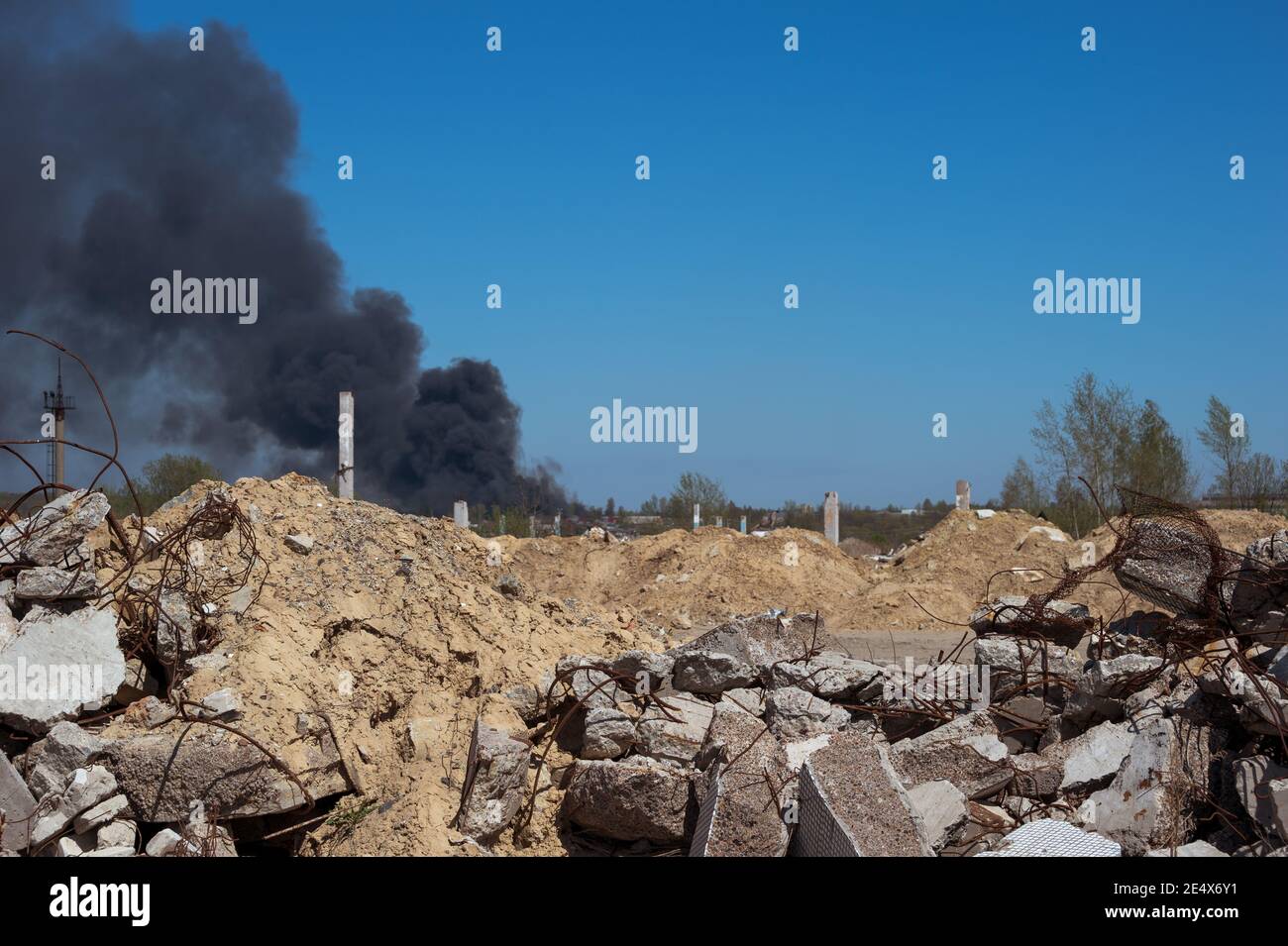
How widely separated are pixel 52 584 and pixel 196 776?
5.83ft

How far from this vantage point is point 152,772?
604cm

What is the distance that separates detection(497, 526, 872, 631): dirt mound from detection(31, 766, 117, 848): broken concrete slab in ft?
38.7

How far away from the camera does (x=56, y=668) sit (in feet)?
21.1

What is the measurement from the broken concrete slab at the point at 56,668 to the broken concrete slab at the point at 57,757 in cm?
26

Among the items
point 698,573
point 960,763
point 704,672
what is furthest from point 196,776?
point 698,573

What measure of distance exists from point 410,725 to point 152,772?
5.00 feet

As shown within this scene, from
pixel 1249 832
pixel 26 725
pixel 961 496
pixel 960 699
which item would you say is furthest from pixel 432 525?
pixel 961 496

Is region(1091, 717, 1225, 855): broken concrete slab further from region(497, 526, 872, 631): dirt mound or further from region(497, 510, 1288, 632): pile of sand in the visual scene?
region(497, 526, 872, 631): dirt mound

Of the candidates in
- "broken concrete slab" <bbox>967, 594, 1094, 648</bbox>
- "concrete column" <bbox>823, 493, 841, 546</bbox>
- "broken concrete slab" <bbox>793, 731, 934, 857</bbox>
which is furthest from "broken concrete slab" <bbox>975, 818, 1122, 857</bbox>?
"concrete column" <bbox>823, 493, 841, 546</bbox>

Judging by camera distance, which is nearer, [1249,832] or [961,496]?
[1249,832]

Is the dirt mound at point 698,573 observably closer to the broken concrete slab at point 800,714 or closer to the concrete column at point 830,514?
the concrete column at point 830,514

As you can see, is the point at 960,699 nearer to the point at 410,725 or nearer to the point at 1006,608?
the point at 1006,608

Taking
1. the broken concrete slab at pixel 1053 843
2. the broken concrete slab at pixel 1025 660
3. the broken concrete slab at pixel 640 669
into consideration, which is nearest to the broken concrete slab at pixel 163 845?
the broken concrete slab at pixel 640 669

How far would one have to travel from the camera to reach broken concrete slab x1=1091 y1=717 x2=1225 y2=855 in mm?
5723
